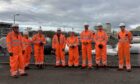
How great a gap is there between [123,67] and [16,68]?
5127mm

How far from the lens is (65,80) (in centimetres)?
1268

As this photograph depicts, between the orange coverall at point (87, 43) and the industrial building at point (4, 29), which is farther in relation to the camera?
the industrial building at point (4, 29)

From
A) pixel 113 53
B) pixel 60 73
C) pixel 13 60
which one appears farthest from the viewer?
pixel 113 53

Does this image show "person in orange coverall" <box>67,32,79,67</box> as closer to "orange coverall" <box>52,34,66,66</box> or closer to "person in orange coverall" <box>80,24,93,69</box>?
"orange coverall" <box>52,34,66,66</box>

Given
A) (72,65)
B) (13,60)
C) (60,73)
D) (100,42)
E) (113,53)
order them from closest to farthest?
1. (13,60)
2. (60,73)
3. (100,42)
4. (72,65)
5. (113,53)

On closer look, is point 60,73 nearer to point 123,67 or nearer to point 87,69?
point 87,69

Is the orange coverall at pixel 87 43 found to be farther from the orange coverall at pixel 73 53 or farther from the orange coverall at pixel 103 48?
the orange coverall at pixel 73 53

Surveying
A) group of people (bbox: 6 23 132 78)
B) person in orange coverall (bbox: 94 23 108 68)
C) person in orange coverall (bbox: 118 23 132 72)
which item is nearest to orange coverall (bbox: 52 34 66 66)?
group of people (bbox: 6 23 132 78)

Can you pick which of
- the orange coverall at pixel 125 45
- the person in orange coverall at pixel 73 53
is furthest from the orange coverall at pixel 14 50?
the orange coverall at pixel 125 45

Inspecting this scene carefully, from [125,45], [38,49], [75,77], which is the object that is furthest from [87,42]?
[75,77]

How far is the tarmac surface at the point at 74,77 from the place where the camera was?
12.4 m

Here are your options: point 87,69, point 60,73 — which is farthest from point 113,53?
point 60,73

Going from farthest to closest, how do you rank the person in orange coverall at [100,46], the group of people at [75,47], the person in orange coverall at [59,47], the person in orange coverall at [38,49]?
1. the person in orange coverall at [59,47]
2. the person in orange coverall at [38,49]
3. the person in orange coverall at [100,46]
4. the group of people at [75,47]

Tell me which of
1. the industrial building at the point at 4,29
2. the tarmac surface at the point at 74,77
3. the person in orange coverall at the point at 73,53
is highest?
the industrial building at the point at 4,29
